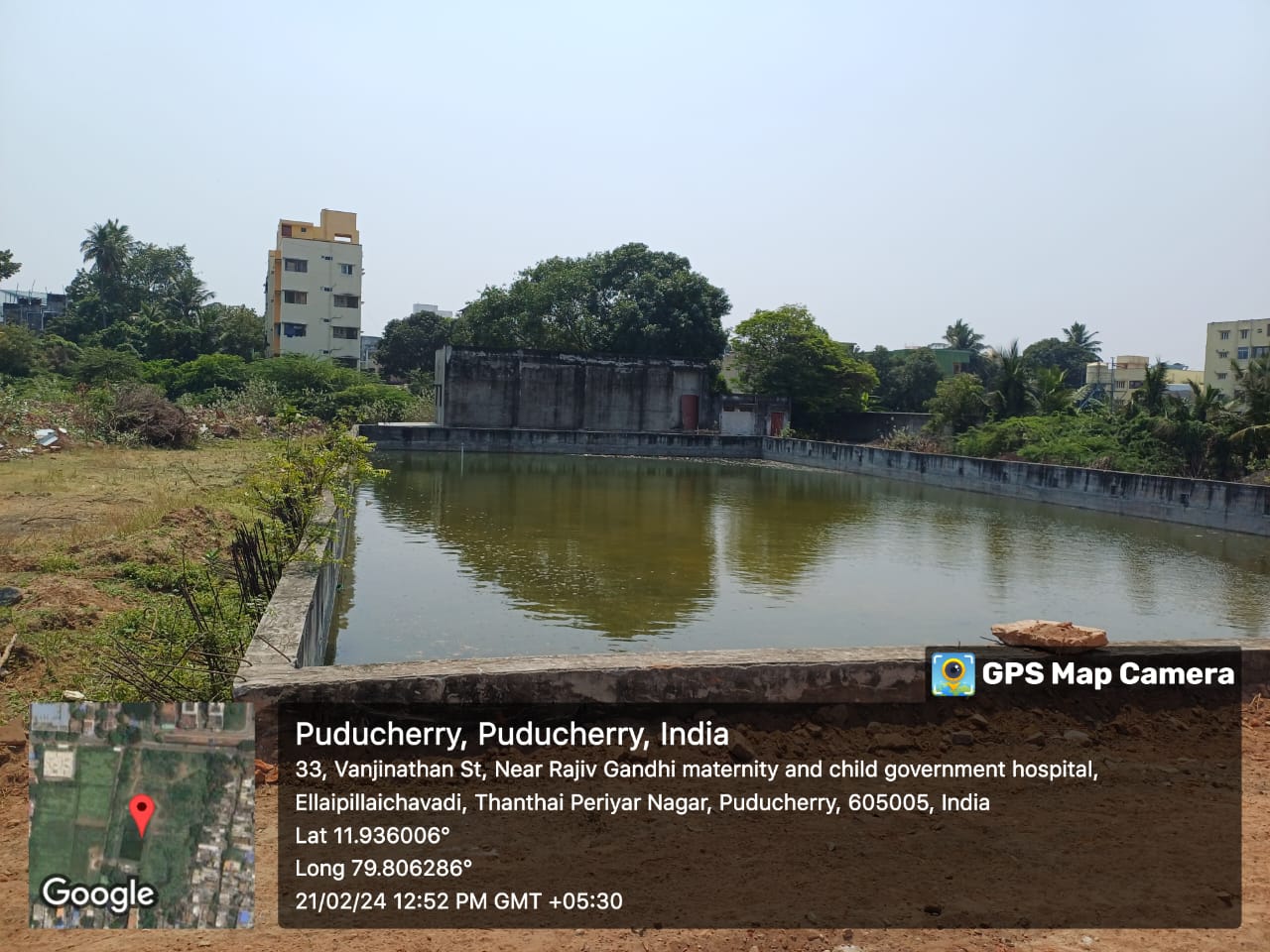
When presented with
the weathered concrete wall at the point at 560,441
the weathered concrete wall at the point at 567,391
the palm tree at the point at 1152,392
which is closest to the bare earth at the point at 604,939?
the palm tree at the point at 1152,392

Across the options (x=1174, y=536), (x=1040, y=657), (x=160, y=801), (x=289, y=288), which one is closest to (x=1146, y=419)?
(x=1174, y=536)

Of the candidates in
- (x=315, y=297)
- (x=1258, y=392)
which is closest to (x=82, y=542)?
(x=1258, y=392)

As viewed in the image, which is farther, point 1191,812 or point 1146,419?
point 1146,419

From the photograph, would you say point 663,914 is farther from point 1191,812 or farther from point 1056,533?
point 1056,533

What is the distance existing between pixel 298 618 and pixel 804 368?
99.5 feet

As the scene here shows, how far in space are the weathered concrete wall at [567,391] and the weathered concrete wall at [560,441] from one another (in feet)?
8.39

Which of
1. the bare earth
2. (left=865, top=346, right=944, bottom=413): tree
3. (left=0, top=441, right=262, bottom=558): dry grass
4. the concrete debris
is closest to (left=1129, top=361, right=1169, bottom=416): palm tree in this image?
(left=865, top=346, right=944, bottom=413): tree

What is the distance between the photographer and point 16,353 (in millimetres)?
33188

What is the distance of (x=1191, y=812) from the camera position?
3.50 metres

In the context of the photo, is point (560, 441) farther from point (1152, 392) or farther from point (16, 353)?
point (16, 353)

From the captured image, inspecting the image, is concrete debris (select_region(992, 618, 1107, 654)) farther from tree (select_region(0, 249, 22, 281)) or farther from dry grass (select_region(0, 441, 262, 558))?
tree (select_region(0, 249, 22, 281))

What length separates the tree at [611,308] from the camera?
117 ft

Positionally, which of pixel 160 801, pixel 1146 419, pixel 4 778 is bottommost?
pixel 4 778

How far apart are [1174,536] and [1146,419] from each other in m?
6.85
